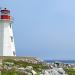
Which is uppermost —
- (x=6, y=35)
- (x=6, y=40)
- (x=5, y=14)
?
(x=5, y=14)

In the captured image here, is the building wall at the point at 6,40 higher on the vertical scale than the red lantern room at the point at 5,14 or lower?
lower

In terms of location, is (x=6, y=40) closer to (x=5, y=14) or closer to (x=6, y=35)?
(x=6, y=35)

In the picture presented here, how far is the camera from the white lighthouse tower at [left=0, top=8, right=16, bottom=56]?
4812 cm

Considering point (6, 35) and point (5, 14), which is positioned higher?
point (5, 14)

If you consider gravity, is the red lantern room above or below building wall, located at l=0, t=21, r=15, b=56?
above

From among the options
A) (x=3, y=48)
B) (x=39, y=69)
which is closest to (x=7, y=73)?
(x=39, y=69)

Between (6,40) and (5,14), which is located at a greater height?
(5,14)

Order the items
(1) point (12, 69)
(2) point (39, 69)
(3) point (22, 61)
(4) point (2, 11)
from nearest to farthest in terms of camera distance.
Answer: (1) point (12, 69) < (2) point (39, 69) < (3) point (22, 61) < (4) point (2, 11)

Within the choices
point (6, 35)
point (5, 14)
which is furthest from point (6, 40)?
point (5, 14)

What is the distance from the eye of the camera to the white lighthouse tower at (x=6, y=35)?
48.1 metres

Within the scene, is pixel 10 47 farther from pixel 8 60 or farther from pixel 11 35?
pixel 8 60

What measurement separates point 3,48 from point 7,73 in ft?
48.2

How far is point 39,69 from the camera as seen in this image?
3997 cm

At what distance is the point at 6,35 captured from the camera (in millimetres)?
48781
